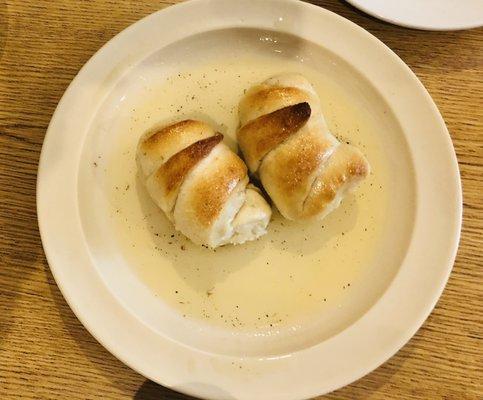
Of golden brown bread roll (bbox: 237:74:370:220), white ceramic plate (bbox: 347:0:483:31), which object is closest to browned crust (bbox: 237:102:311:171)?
golden brown bread roll (bbox: 237:74:370:220)

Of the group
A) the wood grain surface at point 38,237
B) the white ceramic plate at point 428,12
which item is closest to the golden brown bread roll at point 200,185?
the wood grain surface at point 38,237

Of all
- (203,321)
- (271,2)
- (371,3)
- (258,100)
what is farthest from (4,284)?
(371,3)

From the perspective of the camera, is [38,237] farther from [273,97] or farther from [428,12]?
[428,12]

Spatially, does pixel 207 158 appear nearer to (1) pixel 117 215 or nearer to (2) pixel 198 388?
(1) pixel 117 215

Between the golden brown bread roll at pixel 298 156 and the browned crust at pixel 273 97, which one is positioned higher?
the browned crust at pixel 273 97

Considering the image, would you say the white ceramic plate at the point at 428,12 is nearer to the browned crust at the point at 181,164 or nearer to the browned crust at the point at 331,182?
the browned crust at the point at 331,182

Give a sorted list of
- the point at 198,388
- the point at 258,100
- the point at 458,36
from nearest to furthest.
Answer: the point at 198,388
the point at 258,100
the point at 458,36
